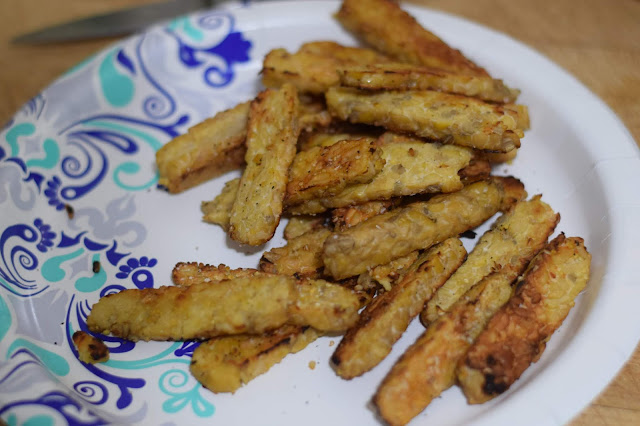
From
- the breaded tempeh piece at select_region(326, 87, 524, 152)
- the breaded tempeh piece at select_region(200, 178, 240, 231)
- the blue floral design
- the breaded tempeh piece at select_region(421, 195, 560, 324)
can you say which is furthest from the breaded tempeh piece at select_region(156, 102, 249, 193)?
the breaded tempeh piece at select_region(421, 195, 560, 324)

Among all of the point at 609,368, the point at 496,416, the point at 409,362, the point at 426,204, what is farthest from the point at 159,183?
the point at 609,368

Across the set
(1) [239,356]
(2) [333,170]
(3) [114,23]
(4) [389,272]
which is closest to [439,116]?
(2) [333,170]

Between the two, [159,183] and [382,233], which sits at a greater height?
[159,183]

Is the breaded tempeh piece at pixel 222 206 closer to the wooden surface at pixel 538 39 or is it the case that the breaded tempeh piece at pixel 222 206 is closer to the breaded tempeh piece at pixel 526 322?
Result: the breaded tempeh piece at pixel 526 322

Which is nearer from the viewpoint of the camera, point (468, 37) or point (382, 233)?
point (382, 233)

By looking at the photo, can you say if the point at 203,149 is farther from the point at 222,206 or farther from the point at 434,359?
the point at 434,359

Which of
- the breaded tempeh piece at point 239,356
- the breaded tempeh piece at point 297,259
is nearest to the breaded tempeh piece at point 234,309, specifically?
the breaded tempeh piece at point 239,356

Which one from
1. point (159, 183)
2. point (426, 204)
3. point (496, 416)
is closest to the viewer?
point (496, 416)

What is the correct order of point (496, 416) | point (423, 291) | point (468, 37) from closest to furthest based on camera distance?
point (496, 416) < point (423, 291) < point (468, 37)

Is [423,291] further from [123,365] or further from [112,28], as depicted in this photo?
[112,28]
